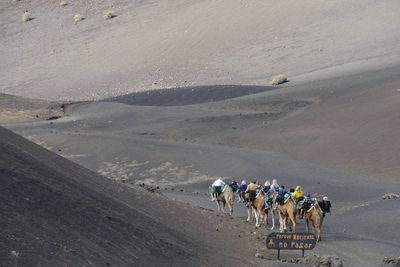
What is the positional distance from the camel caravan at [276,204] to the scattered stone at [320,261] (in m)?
3.27

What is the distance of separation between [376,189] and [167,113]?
66.7 ft

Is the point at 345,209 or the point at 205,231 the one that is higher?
the point at 205,231

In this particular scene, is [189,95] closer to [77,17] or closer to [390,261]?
[77,17]

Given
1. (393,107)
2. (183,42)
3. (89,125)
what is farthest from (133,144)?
(183,42)

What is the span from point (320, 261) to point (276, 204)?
5.24 m

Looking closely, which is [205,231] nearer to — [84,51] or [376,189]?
[376,189]

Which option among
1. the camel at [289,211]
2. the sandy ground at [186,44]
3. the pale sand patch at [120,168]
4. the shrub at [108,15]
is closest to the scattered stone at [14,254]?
the camel at [289,211]

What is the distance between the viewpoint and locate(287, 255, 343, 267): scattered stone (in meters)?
22.5

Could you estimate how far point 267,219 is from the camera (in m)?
29.9

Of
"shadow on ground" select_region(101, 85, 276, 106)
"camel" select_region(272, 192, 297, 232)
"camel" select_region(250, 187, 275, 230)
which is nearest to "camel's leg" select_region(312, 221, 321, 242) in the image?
"camel" select_region(272, 192, 297, 232)

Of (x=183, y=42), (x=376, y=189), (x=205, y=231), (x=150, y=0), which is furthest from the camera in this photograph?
(x=150, y=0)

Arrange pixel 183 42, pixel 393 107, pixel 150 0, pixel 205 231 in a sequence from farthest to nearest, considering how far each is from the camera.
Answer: pixel 150 0 < pixel 183 42 < pixel 393 107 < pixel 205 231

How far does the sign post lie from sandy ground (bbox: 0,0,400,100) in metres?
37.2

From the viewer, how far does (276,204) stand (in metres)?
27.7
